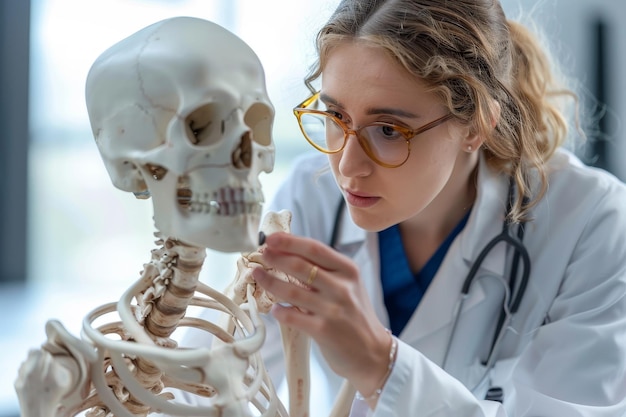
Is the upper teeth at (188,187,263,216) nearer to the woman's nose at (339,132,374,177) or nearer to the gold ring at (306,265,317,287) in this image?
the gold ring at (306,265,317,287)

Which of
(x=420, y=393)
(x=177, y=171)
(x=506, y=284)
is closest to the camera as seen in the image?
(x=177, y=171)

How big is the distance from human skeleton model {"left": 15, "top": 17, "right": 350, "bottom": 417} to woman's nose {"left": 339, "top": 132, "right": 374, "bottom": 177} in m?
0.30

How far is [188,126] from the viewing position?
0.68 m

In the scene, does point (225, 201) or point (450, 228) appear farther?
point (450, 228)

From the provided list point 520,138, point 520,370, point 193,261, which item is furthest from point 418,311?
point 193,261

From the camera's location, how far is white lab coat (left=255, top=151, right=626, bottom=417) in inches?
43.2

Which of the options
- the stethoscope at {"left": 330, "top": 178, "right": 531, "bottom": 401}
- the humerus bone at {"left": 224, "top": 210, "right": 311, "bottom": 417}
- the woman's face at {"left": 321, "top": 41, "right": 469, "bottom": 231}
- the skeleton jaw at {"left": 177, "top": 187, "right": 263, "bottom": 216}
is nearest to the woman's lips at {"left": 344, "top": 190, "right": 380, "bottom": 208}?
the woman's face at {"left": 321, "top": 41, "right": 469, "bottom": 231}

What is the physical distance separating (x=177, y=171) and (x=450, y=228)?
2.66 ft

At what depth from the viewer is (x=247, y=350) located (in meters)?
0.68

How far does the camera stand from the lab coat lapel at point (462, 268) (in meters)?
1.26

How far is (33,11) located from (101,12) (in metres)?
Answer: 0.24

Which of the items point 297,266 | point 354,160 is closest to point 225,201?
point 297,266

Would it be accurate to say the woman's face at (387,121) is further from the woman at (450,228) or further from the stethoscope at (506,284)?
the stethoscope at (506,284)

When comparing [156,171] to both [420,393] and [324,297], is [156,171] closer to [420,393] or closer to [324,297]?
[324,297]
